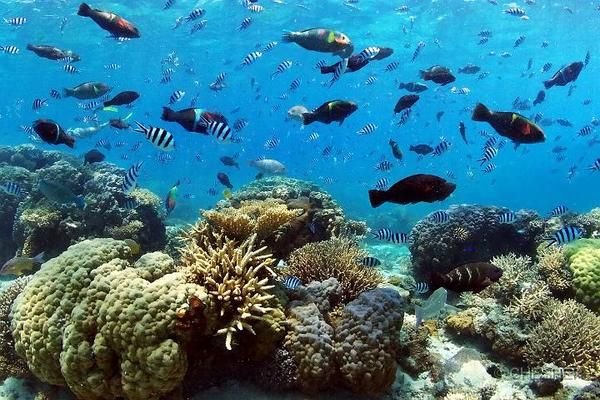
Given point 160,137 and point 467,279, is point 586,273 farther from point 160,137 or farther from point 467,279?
point 160,137

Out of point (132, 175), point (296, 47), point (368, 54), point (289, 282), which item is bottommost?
point (132, 175)

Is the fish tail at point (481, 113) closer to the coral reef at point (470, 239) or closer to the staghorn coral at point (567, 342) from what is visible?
the staghorn coral at point (567, 342)

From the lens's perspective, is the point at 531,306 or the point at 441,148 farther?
the point at 441,148

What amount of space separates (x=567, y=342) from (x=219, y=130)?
5765 millimetres

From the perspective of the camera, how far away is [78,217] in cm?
1096

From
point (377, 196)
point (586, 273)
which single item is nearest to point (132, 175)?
point (377, 196)

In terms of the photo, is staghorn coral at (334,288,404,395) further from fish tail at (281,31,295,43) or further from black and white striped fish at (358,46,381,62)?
fish tail at (281,31,295,43)

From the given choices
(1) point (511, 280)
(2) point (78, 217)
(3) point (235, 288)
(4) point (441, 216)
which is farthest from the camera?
(2) point (78, 217)

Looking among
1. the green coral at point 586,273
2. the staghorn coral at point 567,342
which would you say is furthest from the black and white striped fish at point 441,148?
the staghorn coral at point 567,342

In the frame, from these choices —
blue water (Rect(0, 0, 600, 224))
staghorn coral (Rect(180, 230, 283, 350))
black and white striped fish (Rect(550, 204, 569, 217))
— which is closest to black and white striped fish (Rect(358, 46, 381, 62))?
staghorn coral (Rect(180, 230, 283, 350))

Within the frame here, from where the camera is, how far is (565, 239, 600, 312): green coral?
7.20m

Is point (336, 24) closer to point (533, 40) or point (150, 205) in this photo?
point (533, 40)

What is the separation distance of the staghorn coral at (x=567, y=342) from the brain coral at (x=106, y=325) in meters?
4.70

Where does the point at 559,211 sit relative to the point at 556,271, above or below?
above
